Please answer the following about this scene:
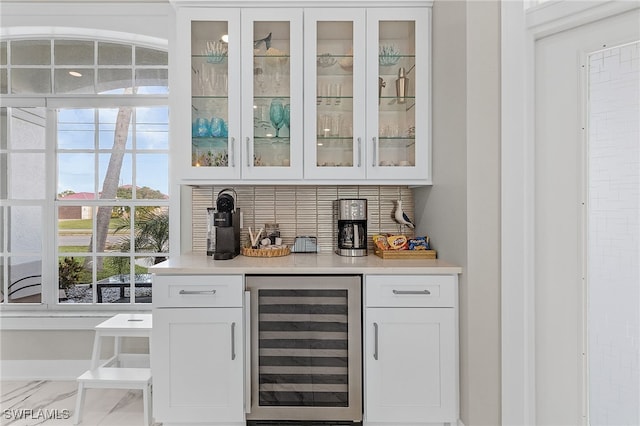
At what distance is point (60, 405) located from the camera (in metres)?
2.25

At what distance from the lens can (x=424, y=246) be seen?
6.93ft

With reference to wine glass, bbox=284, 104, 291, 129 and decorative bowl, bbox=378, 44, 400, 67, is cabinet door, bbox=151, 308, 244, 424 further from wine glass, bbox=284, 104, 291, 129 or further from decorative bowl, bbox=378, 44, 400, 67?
decorative bowl, bbox=378, 44, 400, 67

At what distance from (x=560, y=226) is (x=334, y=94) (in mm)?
1345

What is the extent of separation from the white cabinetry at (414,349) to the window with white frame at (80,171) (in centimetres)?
173

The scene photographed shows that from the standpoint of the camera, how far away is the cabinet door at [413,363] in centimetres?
177

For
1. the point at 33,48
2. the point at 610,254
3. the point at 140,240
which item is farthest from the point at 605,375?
the point at 33,48

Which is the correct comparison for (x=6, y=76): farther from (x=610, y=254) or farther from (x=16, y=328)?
(x=610, y=254)

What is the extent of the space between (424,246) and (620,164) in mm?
961

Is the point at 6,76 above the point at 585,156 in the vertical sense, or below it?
above

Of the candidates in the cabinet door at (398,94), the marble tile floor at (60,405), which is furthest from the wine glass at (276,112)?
the marble tile floor at (60,405)

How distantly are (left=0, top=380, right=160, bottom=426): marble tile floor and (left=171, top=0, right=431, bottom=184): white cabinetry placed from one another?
1431 millimetres

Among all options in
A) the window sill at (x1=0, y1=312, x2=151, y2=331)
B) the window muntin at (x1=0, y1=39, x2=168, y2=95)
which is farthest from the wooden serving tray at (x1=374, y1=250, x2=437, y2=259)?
the window sill at (x1=0, y1=312, x2=151, y2=331)

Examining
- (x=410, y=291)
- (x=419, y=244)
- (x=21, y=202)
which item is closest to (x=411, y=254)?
(x=419, y=244)

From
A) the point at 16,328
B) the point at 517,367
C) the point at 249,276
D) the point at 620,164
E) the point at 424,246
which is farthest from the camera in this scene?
the point at 16,328
